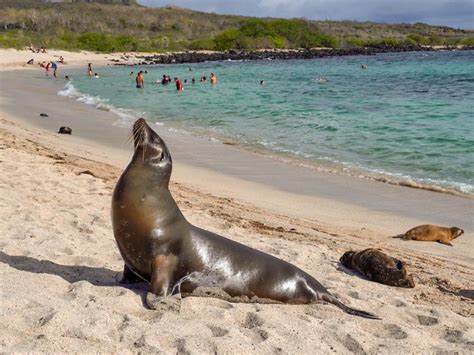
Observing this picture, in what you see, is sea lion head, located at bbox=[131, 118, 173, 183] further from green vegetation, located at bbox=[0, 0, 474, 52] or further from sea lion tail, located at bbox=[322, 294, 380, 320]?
green vegetation, located at bbox=[0, 0, 474, 52]

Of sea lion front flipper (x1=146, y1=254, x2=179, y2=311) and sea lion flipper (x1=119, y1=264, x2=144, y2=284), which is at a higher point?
sea lion front flipper (x1=146, y1=254, x2=179, y2=311)

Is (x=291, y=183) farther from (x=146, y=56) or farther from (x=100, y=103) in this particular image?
(x=146, y=56)

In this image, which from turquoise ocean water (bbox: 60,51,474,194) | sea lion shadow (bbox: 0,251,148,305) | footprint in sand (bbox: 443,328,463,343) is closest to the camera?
footprint in sand (bbox: 443,328,463,343)

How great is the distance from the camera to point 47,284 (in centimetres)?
475

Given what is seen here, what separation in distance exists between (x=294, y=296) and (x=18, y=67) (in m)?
52.0

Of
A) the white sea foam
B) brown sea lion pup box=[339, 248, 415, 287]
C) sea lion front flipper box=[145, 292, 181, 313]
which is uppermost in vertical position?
sea lion front flipper box=[145, 292, 181, 313]

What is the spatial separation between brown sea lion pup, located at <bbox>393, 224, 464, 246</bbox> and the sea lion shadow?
4141 millimetres

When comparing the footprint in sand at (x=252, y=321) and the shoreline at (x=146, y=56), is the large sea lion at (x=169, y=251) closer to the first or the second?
the footprint in sand at (x=252, y=321)

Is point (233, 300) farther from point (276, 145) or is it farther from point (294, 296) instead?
point (276, 145)

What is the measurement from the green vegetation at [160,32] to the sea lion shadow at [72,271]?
6700 cm

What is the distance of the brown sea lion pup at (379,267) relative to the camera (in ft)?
19.4

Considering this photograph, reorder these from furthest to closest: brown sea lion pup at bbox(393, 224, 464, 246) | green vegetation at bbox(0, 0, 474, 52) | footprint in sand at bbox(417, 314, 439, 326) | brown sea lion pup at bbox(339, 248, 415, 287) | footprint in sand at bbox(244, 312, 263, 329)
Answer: green vegetation at bbox(0, 0, 474, 52), brown sea lion pup at bbox(393, 224, 464, 246), brown sea lion pup at bbox(339, 248, 415, 287), footprint in sand at bbox(417, 314, 439, 326), footprint in sand at bbox(244, 312, 263, 329)

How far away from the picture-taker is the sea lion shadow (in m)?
4.99

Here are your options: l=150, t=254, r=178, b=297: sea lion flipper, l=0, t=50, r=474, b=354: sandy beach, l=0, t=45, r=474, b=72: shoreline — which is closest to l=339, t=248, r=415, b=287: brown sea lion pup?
l=0, t=50, r=474, b=354: sandy beach
